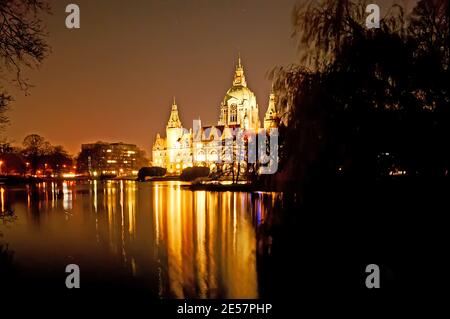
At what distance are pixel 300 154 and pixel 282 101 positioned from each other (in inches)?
71.1

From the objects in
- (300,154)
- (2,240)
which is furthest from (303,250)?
(2,240)

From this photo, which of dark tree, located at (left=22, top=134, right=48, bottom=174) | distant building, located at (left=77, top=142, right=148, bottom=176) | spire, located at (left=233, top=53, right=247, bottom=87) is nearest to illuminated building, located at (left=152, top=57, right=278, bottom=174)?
spire, located at (left=233, top=53, right=247, bottom=87)

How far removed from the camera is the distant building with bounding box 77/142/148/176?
496 ft

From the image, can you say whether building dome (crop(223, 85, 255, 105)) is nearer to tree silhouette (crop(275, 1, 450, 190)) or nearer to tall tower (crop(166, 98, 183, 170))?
tall tower (crop(166, 98, 183, 170))

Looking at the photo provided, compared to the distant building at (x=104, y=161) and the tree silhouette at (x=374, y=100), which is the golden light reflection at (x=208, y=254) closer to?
the tree silhouette at (x=374, y=100)

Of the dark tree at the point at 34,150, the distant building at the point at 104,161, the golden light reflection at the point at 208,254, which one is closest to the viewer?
the golden light reflection at the point at 208,254

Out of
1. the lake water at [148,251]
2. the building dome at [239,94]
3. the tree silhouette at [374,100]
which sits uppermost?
the building dome at [239,94]

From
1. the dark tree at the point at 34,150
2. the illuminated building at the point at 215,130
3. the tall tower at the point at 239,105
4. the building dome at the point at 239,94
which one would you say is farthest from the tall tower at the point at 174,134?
the dark tree at the point at 34,150

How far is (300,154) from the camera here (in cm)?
1135

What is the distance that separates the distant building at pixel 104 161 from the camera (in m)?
151

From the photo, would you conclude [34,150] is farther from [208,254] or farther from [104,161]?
[208,254]

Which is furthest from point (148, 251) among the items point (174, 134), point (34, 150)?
point (174, 134)

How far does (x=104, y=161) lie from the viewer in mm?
173750

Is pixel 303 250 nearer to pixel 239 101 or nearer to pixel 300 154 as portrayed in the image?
pixel 300 154
